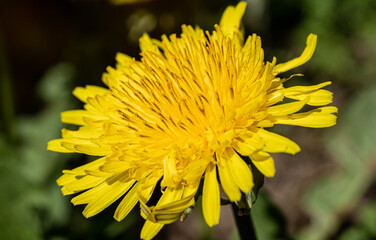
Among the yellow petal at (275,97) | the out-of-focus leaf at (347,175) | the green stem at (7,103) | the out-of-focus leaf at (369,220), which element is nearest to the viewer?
the yellow petal at (275,97)

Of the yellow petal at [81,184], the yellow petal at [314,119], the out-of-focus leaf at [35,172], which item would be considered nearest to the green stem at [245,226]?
the yellow petal at [314,119]

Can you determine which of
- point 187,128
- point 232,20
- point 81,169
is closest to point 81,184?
point 81,169

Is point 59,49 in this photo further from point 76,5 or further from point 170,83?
point 170,83

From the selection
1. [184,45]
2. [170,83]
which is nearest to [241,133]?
[170,83]

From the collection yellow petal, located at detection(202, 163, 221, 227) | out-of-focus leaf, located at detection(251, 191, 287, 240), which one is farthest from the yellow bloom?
out-of-focus leaf, located at detection(251, 191, 287, 240)

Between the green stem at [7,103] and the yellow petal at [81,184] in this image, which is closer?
the yellow petal at [81,184]

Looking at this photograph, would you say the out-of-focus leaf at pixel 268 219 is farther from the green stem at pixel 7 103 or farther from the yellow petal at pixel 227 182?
the green stem at pixel 7 103

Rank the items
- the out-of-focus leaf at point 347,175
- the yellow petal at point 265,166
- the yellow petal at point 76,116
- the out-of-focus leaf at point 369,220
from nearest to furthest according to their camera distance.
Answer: the yellow petal at point 265,166 < the yellow petal at point 76,116 < the out-of-focus leaf at point 369,220 < the out-of-focus leaf at point 347,175
